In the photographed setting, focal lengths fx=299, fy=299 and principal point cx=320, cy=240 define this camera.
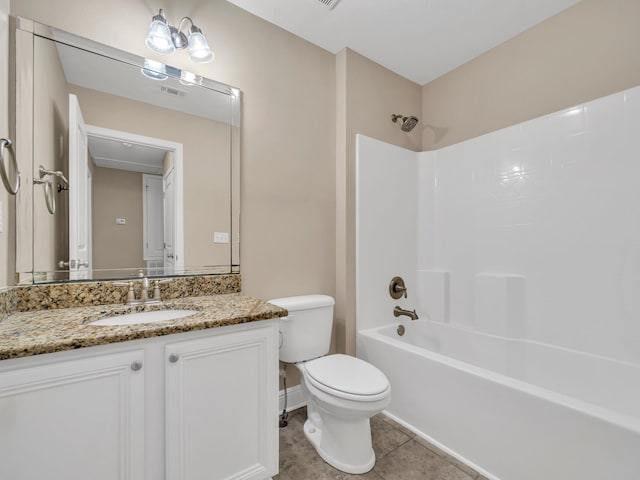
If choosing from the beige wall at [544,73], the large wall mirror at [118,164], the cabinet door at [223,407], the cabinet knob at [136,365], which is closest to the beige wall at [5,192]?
the large wall mirror at [118,164]

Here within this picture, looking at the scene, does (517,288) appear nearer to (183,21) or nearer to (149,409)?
(149,409)

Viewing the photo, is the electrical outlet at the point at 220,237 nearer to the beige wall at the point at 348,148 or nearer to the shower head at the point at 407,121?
the beige wall at the point at 348,148

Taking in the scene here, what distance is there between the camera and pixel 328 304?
1906 millimetres

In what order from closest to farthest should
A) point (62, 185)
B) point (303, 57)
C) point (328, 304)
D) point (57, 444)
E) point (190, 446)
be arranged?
point (57, 444), point (190, 446), point (62, 185), point (328, 304), point (303, 57)

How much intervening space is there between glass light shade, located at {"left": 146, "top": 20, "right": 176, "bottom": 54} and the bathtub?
205cm

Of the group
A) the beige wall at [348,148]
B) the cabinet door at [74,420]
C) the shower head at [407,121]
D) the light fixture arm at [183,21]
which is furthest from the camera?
the shower head at [407,121]

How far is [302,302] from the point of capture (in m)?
1.81

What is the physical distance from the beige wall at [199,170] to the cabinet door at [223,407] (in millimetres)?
662

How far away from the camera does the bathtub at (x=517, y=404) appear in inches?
44.1

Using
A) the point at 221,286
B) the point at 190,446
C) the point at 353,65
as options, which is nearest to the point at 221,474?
the point at 190,446

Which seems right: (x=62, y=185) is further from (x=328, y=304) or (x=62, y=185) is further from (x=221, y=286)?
(x=328, y=304)

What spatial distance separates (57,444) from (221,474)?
1.87ft

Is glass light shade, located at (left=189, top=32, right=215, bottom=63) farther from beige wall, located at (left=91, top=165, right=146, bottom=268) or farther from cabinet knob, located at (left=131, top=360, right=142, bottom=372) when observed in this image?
cabinet knob, located at (left=131, top=360, right=142, bottom=372)

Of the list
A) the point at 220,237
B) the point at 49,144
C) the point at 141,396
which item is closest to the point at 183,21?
the point at 49,144
